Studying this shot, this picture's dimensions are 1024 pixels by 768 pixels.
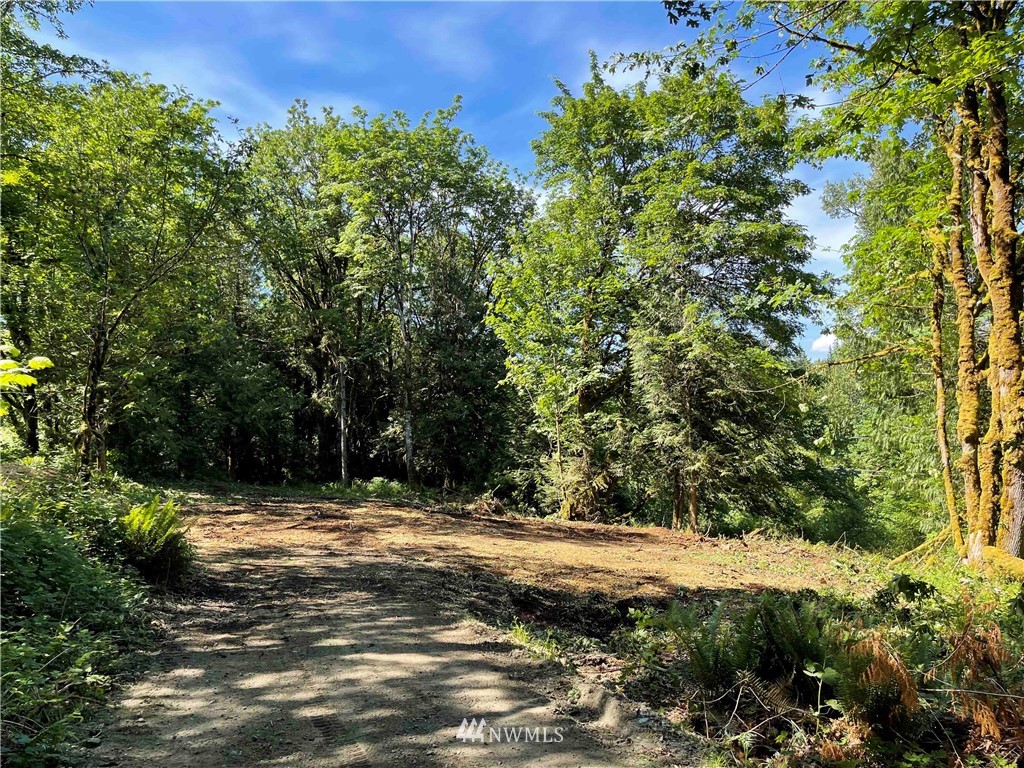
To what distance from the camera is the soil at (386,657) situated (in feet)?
9.61

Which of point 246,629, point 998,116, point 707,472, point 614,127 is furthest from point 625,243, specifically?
point 246,629

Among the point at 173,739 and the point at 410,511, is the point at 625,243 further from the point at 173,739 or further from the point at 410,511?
the point at 173,739

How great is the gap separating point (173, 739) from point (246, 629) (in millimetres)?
1780

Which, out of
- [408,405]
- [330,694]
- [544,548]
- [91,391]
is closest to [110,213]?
[91,391]

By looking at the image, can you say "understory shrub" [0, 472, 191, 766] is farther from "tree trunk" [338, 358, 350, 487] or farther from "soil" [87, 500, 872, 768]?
"tree trunk" [338, 358, 350, 487]

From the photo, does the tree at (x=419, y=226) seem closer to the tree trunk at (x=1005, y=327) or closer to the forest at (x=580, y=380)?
the forest at (x=580, y=380)

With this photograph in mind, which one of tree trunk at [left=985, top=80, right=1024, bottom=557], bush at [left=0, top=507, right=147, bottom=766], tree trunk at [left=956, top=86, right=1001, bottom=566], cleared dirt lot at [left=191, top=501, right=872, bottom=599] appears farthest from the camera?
cleared dirt lot at [left=191, top=501, right=872, bottom=599]

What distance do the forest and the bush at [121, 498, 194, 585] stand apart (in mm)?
31

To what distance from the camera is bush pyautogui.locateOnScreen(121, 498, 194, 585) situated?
218 inches

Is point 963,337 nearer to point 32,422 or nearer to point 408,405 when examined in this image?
point 408,405

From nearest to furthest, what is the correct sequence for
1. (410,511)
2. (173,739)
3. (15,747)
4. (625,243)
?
(15,747) → (173,739) → (410,511) → (625,243)

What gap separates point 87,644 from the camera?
12.1ft

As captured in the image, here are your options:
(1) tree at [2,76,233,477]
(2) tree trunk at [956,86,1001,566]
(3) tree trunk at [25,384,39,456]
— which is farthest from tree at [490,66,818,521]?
(3) tree trunk at [25,384,39,456]

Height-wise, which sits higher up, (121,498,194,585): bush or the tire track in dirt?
(121,498,194,585): bush
